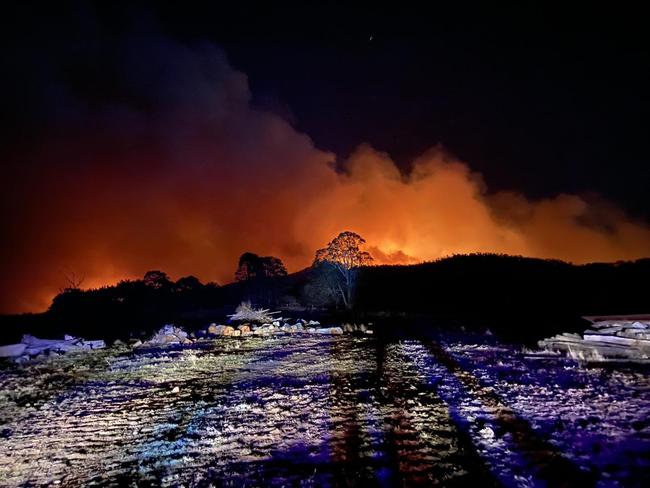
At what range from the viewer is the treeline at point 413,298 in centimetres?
1870

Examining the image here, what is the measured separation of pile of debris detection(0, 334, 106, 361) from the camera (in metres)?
14.5

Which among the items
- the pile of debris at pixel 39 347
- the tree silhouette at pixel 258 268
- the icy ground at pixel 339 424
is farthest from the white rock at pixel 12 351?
the tree silhouette at pixel 258 268

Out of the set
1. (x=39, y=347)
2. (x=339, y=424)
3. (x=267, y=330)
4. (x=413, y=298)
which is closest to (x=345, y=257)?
(x=413, y=298)

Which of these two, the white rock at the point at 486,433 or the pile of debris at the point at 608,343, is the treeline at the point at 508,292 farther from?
the white rock at the point at 486,433

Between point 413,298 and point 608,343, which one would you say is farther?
point 413,298

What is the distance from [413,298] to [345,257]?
5.83 m

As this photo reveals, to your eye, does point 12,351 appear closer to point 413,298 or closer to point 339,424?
point 339,424

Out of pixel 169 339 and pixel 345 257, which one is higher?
pixel 345 257

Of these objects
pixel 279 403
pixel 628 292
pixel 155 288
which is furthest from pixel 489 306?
pixel 155 288

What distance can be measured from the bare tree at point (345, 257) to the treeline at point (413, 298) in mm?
629

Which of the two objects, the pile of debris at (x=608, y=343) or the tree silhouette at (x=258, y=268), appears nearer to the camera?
the pile of debris at (x=608, y=343)

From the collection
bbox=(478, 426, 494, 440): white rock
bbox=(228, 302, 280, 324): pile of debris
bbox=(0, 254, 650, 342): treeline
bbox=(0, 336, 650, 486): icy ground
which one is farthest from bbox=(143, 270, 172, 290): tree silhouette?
bbox=(478, 426, 494, 440): white rock

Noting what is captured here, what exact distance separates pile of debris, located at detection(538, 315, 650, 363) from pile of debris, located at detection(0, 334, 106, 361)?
641 inches

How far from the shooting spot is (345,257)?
29.8 metres
